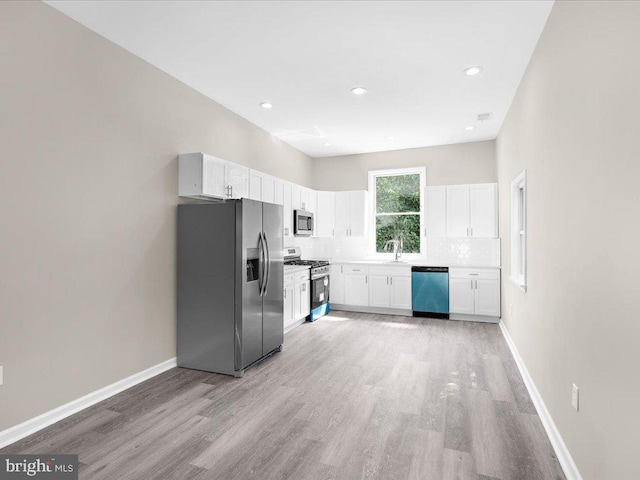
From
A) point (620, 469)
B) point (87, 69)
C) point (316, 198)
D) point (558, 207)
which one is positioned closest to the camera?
point (620, 469)

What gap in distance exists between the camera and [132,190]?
10.6 ft

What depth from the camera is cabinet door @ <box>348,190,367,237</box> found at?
6531 mm

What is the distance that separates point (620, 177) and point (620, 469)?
118 cm

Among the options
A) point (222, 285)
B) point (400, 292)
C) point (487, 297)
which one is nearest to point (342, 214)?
point (400, 292)

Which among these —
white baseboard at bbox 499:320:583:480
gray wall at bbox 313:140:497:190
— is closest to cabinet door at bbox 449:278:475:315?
gray wall at bbox 313:140:497:190

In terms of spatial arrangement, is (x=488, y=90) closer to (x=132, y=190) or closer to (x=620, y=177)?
(x=620, y=177)

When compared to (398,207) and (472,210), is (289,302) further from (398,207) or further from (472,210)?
(472,210)

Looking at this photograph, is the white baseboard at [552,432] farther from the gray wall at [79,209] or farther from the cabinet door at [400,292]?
the gray wall at [79,209]

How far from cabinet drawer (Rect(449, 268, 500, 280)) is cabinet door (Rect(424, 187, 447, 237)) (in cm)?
69

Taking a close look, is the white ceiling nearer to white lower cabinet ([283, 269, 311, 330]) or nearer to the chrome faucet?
white lower cabinet ([283, 269, 311, 330])

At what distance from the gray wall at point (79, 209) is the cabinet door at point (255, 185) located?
1008mm

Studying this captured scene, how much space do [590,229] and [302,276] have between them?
12.8 feet

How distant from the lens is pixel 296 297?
5.11m

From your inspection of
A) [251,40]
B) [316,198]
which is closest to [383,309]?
[316,198]
